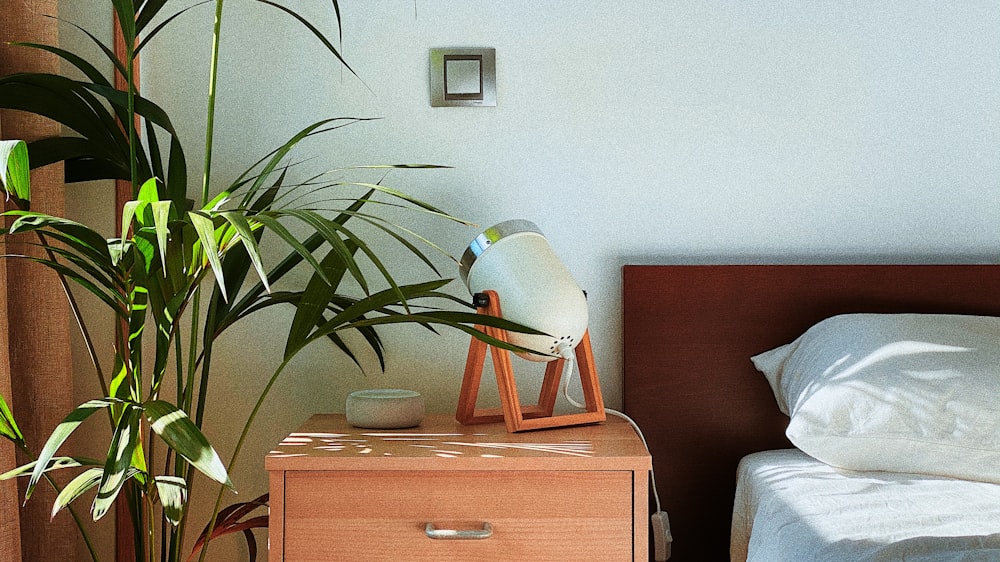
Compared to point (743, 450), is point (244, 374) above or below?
above

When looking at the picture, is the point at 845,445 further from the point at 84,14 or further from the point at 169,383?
the point at 84,14

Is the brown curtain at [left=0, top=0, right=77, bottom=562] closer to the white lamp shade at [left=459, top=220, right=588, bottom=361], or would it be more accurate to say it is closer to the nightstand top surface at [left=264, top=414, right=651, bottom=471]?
the nightstand top surface at [left=264, top=414, right=651, bottom=471]

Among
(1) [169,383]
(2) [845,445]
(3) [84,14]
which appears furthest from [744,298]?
(3) [84,14]

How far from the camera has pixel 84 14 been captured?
181 centimetres

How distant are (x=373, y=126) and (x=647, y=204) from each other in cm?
60

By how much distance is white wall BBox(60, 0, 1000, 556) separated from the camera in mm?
1811

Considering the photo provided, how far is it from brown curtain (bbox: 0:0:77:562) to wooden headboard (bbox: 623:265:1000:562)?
1.10 metres

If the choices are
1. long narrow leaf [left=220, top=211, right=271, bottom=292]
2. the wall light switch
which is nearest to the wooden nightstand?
long narrow leaf [left=220, top=211, right=271, bottom=292]

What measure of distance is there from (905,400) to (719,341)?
0.41 meters

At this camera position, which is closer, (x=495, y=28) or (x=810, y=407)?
(x=810, y=407)

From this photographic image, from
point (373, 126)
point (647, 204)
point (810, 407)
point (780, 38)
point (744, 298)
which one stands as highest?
point (780, 38)

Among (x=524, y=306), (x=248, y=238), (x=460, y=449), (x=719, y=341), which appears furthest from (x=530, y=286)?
(x=248, y=238)

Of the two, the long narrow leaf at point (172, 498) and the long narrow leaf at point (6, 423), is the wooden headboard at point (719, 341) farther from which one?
the long narrow leaf at point (6, 423)

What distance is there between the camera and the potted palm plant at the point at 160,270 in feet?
3.28
